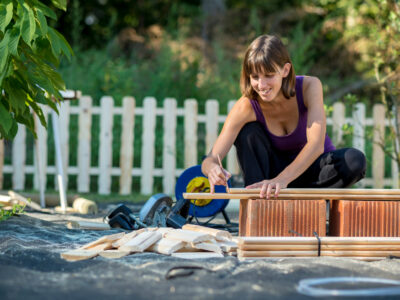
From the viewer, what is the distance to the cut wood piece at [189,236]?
3050 mm

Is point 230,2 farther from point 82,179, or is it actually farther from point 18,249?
point 18,249

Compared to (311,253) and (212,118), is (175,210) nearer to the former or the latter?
(311,253)

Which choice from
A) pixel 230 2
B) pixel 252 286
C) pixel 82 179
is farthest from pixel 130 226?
pixel 230 2

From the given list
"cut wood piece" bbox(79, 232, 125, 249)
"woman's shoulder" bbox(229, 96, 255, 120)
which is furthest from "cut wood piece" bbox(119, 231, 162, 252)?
"woman's shoulder" bbox(229, 96, 255, 120)

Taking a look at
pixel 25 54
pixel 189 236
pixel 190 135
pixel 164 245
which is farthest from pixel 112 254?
pixel 190 135

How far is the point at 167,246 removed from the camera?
302 cm

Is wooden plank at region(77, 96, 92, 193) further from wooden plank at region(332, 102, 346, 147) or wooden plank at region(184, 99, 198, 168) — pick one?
wooden plank at region(332, 102, 346, 147)

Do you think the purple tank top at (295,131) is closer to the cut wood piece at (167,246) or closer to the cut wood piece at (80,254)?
the cut wood piece at (167,246)

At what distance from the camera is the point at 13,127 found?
12.4ft

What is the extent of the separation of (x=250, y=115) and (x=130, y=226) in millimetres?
1295

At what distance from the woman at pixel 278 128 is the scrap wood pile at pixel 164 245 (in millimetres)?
483

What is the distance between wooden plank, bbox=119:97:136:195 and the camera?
7.57 meters

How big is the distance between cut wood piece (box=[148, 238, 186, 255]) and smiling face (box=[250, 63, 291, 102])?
110 centimetres

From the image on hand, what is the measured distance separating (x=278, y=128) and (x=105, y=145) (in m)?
4.30
